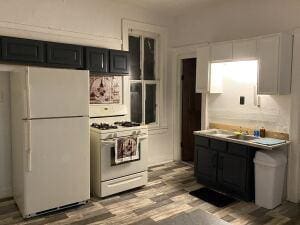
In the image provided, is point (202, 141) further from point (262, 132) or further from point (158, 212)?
point (158, 212)

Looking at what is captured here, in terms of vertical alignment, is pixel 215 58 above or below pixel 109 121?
above

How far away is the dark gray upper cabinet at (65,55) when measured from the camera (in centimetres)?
357

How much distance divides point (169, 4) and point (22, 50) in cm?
245

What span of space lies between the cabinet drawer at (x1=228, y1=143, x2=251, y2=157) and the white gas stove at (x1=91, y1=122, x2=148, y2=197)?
4.03ft

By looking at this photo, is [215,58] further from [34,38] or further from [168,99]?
[34,38]

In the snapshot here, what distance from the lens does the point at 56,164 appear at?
314 cm

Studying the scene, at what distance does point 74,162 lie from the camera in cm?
328

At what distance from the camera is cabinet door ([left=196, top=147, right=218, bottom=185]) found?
3916mm

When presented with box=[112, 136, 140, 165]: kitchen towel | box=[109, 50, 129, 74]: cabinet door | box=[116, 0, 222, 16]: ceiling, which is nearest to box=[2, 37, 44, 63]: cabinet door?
box=[109, 50, 129, 74]: cabinet door

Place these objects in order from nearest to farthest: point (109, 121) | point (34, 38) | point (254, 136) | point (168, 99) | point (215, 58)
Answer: point (34, 38) < point (254, 136) < point (215, 58) < point (109, 121) < point (168, 99)

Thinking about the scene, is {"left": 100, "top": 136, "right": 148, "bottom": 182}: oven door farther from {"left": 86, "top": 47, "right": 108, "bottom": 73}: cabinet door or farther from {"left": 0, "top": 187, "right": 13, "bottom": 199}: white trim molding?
{"left": 0, "top": 187, "right": 13, "bottom": 199}: white trim molding

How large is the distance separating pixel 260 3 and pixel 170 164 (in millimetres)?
3184

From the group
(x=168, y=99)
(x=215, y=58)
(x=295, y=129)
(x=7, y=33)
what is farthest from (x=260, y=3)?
(x=7, y=33)

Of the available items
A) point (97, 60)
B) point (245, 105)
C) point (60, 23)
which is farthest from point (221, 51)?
point (60, 23)
